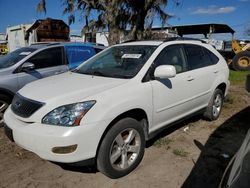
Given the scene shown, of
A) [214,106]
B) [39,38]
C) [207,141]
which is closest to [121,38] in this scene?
[39,38]

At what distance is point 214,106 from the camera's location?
17.8 ft

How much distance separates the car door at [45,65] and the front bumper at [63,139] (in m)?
2.72

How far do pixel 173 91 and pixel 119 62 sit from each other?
3.03 feet

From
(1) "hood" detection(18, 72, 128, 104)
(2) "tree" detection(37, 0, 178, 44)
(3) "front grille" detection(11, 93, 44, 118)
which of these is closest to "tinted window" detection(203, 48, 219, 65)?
(1) "hood" detection(18, 72, 128, 104)

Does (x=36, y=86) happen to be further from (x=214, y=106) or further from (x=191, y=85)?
(x=214, y=106)

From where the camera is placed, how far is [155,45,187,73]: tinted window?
4.02 metres

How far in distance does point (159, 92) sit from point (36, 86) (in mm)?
1700

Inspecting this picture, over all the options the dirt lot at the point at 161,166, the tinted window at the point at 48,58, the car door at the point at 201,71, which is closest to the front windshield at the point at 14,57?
the tinted window at the point at 48,58

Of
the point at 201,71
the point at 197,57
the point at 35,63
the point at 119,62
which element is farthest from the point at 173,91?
the point at 35,63

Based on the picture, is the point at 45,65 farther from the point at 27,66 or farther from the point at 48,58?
the point at 27,66

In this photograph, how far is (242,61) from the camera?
1465cm

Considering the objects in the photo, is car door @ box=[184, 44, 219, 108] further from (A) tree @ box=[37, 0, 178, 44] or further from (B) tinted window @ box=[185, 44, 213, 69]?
(A) tree @ box=[37, 0, 178, 44]

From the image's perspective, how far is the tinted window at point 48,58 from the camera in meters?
5.82

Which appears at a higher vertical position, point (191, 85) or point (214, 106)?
point (191, 85)
